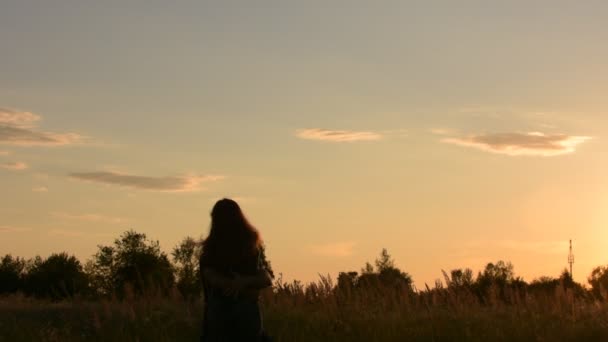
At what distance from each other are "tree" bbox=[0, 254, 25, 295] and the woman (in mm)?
53473

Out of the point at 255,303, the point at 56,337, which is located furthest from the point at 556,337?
the point at 56,337

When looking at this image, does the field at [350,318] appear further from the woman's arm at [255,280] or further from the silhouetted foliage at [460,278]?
the woman's arm at [255,280]

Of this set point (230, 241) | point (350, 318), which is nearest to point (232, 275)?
point (230, 241)

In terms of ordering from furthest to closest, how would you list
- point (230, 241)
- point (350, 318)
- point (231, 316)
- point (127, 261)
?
point (127, 261), point (350, 318), point (231, 316), point (230, 241)

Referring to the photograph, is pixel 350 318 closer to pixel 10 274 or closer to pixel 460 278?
pixel 460 278

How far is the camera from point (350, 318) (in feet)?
59.3

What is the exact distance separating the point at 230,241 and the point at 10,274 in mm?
57424

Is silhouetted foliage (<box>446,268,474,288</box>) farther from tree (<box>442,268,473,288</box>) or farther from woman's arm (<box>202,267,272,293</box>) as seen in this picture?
woman's arm (<box>202,267,272,293</box>)

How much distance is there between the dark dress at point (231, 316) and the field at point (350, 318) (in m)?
5.06

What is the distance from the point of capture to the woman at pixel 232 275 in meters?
11.6

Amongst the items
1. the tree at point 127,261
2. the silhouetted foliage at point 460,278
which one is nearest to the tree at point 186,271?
the tree at point 127,261

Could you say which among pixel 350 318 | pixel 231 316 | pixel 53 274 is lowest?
pixel 231 316

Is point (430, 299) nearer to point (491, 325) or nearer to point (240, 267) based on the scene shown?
point (491, 325)

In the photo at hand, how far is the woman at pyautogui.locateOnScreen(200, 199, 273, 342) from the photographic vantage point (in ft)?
38.2
